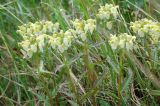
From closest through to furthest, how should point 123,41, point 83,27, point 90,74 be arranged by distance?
point 123,41, point 83,27, point 90,74

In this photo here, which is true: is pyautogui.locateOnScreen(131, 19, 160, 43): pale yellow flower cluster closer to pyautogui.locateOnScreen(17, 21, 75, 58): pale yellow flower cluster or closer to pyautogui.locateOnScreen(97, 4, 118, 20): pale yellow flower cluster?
pyautogui.locateOnScreen(97, 4, 118, 20): pale yellow flower cluster

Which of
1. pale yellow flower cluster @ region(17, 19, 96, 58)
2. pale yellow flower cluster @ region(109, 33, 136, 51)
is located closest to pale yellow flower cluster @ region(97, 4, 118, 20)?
pale yellow flower cluster @ region(17, 19, 96, 58)

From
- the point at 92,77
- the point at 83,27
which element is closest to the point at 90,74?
the point at 92,77

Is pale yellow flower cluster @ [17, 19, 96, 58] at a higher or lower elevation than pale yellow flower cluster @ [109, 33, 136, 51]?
higher

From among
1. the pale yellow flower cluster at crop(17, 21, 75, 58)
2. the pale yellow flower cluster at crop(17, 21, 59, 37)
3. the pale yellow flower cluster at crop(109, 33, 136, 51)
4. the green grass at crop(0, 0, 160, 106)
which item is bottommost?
the green grass at crop(0, 0, 160, 106)

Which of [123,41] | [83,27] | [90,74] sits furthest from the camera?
[90,74]

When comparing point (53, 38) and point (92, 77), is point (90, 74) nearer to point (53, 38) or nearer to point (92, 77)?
point (92, 77)

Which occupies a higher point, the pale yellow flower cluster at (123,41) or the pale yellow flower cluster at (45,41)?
the pale yellow flower cluster at (45,41)

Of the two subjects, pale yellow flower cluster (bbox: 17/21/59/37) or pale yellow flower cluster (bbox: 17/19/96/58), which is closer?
pale yellow flower cluster (bbox: 17/19/96/58)

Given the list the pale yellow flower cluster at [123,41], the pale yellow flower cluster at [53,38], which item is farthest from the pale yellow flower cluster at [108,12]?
the pale yellow flower cluster at [123,41]

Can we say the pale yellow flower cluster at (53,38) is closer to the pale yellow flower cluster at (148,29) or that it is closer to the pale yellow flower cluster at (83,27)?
the pale yellow flower cluster at (83,27)

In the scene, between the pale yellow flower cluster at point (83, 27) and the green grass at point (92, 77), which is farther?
the green grass at point (92, 77)

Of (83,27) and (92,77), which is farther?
(92,77)

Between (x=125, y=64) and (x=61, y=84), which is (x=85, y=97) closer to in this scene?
(x=61, y=84)
